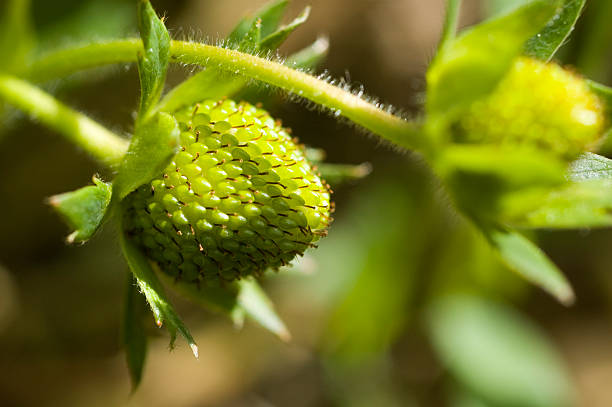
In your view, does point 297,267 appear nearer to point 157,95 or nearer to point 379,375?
point 157,95

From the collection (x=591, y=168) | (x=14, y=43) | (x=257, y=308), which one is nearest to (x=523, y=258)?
(x=591, y=168)

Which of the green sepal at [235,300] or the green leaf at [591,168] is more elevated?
the green leaf at [591,168]

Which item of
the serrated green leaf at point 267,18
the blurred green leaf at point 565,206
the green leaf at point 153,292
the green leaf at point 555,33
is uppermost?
the green leaf at point 555,33

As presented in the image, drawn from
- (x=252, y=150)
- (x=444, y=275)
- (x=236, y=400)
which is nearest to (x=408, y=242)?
(x=444, y=275)

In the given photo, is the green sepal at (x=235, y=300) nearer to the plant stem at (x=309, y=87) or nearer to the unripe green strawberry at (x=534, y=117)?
the plant stem at (x=309, y=87)

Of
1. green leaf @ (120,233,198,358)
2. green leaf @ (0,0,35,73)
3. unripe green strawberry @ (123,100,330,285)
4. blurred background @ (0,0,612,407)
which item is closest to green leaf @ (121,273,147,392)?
green leaf @ (120,233,198,358)

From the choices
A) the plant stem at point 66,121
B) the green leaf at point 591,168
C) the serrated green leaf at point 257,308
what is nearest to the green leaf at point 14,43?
the plant stem at point 66,121

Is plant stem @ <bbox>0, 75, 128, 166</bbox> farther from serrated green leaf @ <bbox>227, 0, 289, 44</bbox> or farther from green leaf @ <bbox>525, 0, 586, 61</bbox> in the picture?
green leaf @ <bbox>525, 0, 586, 61</bbox>
